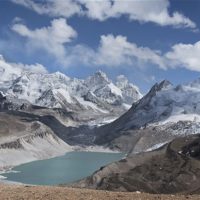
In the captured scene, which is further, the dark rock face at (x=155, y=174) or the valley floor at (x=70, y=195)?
the dark rock face at (x=155, y=174)

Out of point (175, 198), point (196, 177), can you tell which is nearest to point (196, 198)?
point (175, 198)

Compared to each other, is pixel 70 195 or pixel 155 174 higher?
pixel 70 195

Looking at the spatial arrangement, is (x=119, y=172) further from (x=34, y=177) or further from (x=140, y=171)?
(x=34, y=177)

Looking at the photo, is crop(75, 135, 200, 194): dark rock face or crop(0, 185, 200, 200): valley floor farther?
crop(75, 135, 200, 194): dark rock face

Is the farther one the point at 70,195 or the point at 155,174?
the point at 155,174

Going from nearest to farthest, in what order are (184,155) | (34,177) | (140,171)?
1. (140,171)
2. (184,155)
3. (34,177)

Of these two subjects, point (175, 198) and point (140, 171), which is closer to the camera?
point (175, 198)

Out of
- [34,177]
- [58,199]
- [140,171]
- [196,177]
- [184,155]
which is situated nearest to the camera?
[58,199]
